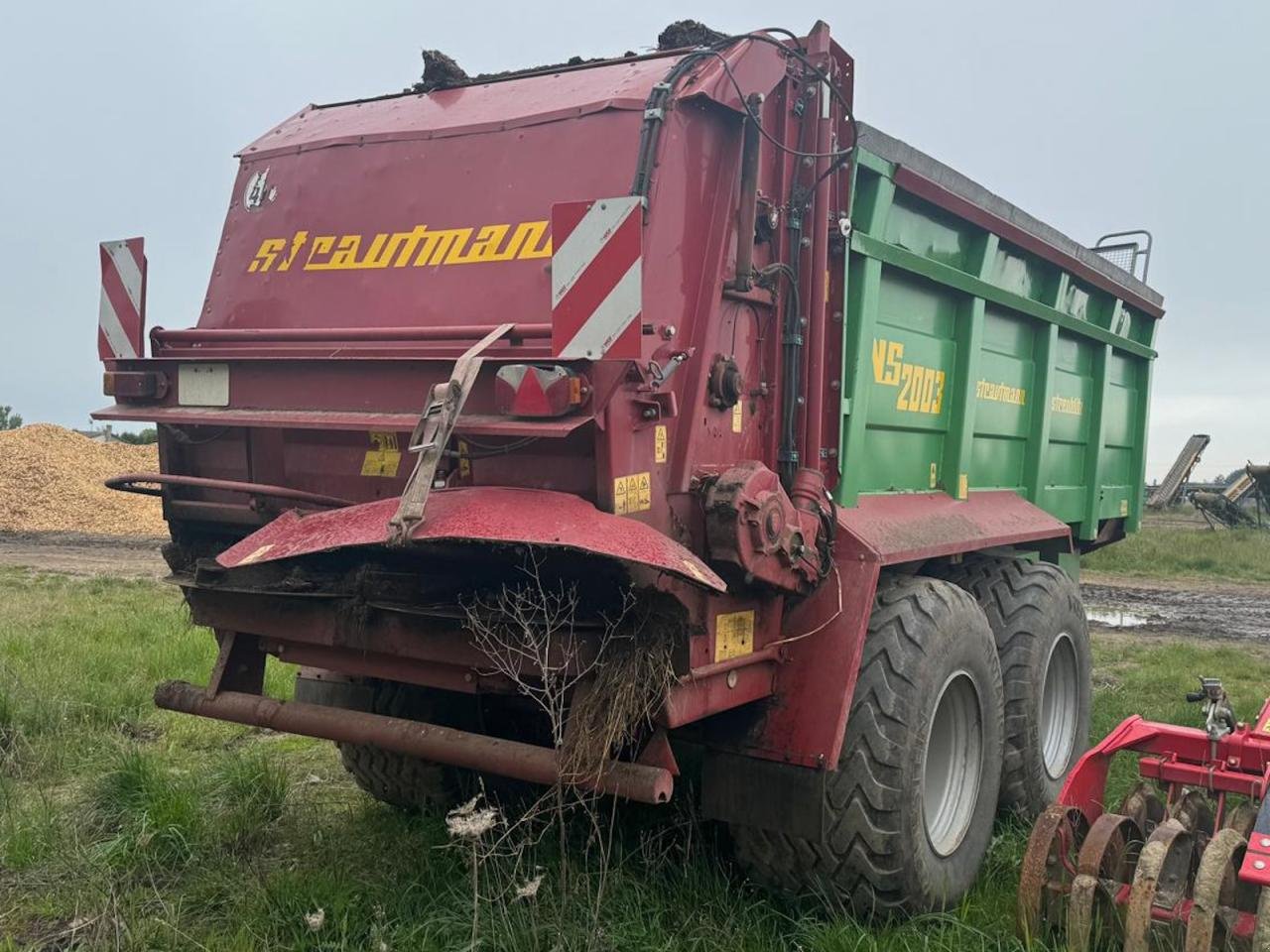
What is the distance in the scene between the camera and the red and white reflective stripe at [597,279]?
271 cm

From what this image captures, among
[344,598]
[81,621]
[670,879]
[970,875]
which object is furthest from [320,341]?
[81,621]

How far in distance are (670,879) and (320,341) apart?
200cm

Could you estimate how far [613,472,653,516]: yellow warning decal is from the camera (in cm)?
285

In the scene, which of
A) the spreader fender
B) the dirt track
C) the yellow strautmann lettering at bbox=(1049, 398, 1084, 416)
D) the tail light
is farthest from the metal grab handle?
the dirt track

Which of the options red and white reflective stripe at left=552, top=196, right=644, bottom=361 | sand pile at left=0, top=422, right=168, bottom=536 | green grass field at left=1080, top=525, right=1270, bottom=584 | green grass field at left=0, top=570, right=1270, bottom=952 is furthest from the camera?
sand pile at left=0, top=422, right=168, bottom=536

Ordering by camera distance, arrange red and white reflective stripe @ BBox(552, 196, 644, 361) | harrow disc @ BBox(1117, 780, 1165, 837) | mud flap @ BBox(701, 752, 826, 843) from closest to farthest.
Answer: red and white reflective stripe @ BBox(552, 196, 644, 361), mud flap @ BBox(701, 752, 826, 843), harrow disc @ BBox(1117, 780, 1165, 837)

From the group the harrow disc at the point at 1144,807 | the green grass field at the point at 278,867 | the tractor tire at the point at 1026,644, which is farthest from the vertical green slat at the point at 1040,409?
the harrow disc at the point at 1144,807

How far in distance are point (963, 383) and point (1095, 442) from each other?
2211mm

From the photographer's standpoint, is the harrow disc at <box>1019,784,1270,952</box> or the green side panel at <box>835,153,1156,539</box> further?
the green side panel at <box>835,153,1156,539</box>

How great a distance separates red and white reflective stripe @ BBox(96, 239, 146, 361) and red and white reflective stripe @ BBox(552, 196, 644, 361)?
1645 mm

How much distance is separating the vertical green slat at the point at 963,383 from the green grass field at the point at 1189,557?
1236 centimetres

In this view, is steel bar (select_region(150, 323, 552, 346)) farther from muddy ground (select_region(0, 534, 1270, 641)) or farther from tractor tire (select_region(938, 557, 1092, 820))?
muddy ground (select_region(0, 534, 1270, 641))

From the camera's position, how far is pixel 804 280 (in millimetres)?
3537

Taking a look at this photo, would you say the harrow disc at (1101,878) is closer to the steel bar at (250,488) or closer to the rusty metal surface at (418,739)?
the rusty metal surface at (418,739)
